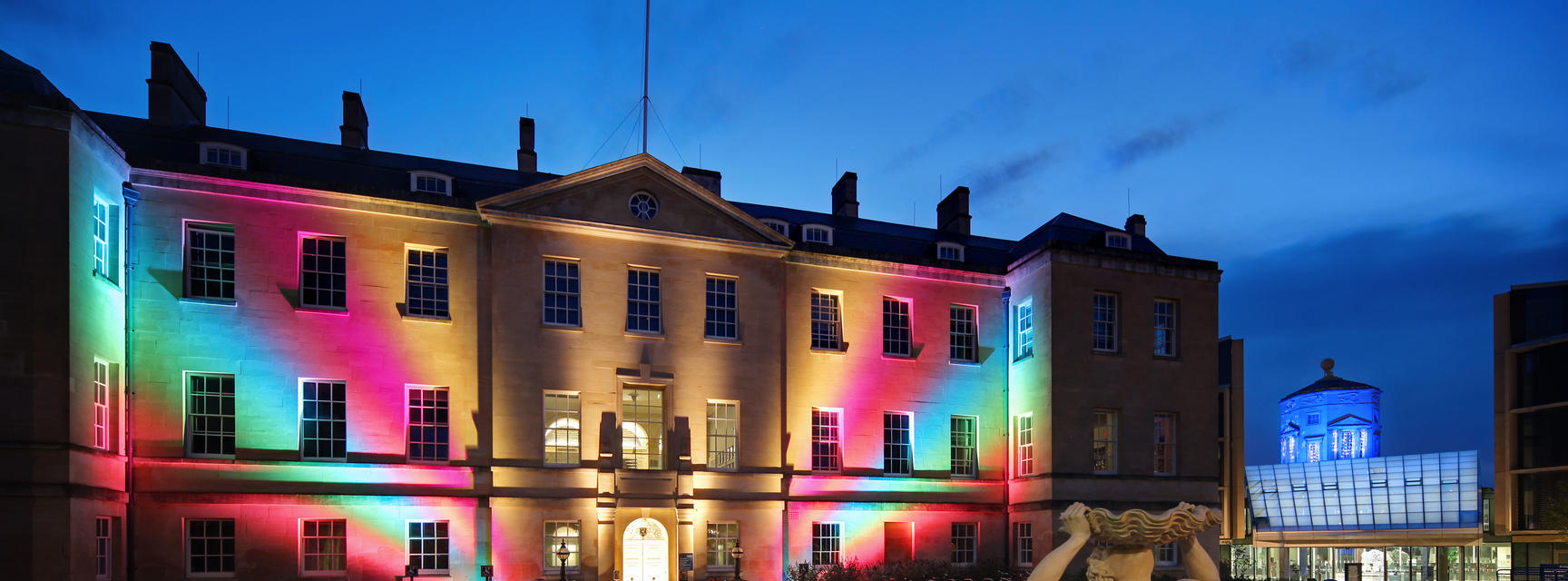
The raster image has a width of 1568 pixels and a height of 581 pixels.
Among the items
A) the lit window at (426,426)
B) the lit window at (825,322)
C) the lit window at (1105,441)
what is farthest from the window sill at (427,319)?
A: the lit window at (1105,441)

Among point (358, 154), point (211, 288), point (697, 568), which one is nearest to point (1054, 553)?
point (697, 568)

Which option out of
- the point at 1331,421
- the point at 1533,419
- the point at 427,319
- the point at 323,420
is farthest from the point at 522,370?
the point at 1331,421

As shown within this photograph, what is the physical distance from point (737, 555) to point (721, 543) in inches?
52.4

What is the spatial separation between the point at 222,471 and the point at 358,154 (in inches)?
416

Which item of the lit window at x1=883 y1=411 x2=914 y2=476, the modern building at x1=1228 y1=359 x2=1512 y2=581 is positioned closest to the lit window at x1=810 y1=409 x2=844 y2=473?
the lit window at x1=883 y1=411 x2=914 y2=476

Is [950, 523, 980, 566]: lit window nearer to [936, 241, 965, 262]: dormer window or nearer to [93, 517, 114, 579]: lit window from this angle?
[936, 241, 965, 262]: dormer window

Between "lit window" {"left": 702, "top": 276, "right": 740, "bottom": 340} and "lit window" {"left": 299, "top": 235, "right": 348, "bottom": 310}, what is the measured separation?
32.5 ft

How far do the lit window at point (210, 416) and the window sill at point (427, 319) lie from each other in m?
4.44

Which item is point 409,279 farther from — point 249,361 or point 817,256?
point 817,256

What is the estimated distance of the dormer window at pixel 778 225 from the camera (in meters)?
32.8

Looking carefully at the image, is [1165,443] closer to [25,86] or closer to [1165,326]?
[1165,326]

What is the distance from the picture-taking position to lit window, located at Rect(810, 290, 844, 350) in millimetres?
32156

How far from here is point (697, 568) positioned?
1138 inches

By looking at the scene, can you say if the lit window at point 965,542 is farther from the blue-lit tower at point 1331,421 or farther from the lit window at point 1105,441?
the blue-lit tower at point 1331,421
